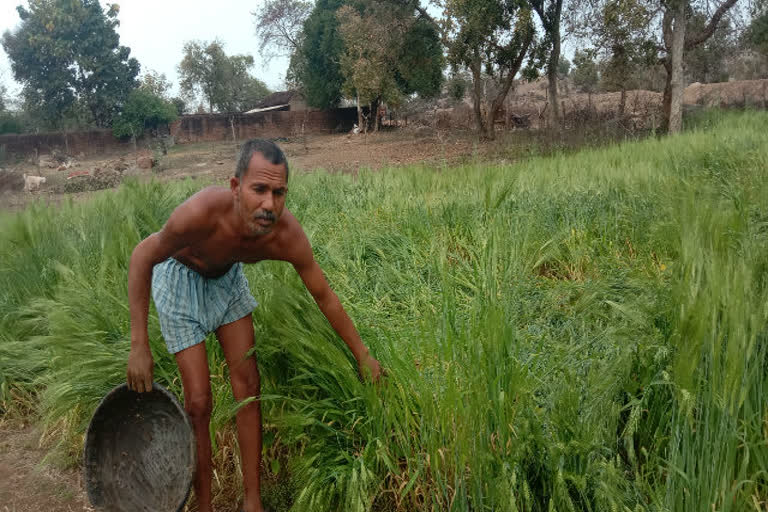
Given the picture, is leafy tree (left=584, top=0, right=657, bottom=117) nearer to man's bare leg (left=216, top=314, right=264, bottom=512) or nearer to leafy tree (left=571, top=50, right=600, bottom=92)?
leafy tree (left=571, top=50, right=600, bottom=92)

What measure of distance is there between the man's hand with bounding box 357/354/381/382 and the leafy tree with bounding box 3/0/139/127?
113ft

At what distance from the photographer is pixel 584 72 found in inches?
823

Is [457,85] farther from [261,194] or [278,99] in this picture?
[261,194]

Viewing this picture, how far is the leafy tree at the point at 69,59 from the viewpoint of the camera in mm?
30984

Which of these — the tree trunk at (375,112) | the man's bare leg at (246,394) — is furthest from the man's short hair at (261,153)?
the tree trunk at (375,112)

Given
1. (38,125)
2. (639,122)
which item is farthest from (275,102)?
(639,122)

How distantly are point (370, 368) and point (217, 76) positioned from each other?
46.2m

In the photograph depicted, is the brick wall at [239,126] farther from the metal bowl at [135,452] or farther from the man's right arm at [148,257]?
the man's right arm at [148,257]

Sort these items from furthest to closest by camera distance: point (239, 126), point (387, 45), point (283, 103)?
point (283, 103), point (239, 126), point (387, 45)

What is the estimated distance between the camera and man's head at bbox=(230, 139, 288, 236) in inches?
85.5

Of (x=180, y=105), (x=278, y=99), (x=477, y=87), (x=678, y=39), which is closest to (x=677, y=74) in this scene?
(x=678, y=39)

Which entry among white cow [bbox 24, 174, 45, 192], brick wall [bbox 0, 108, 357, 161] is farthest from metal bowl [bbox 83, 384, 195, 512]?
brick wall [bbox 0, 108, 357, 161]

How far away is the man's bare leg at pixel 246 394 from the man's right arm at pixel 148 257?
13.3 inches

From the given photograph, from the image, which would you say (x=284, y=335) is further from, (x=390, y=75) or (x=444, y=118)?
(x=444, y=118)
